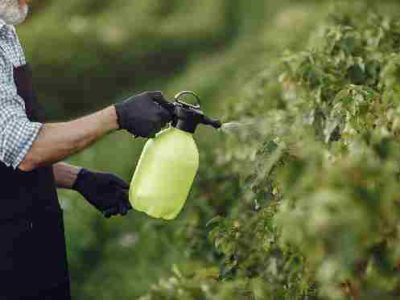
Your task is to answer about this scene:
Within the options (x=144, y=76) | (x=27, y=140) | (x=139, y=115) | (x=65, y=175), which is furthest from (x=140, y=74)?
(x=27, y=140)

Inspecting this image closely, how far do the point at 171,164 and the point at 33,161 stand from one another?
1.38ft

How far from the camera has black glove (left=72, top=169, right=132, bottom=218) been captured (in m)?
3.40

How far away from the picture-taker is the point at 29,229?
3070 mm

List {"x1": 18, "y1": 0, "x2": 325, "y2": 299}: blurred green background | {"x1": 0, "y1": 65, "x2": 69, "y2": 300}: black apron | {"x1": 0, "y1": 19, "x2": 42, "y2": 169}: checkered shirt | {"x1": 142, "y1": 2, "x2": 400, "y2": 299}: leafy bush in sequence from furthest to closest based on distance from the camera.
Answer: {"x1": 18, "y1": 0, "x2": 325, "y2": 299}: blurred green background, {"x1": 0, "y1": 65, "x2": 69, "y2": 300}: black apron, {"x1": 0, "y1": 19, "x2": 42, "y2": 169}: checkered shirt, {"x1": 142, "y1": 2, "x2": 400, "y2": 299}: leafy bush

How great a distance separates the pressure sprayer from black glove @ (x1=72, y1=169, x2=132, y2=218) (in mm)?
354

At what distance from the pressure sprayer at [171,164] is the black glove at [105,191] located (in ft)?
1.16

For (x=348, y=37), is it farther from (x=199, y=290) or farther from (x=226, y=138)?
(x=199, y=290)

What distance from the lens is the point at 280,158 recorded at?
2.52m

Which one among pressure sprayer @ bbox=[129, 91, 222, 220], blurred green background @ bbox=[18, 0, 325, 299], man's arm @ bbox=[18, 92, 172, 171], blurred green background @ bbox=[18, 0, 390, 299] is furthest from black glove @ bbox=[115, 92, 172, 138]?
blurred green background @ bbox=[18, 0, 325, 299]

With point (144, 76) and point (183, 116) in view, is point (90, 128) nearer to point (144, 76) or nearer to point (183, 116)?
point (183, 116)

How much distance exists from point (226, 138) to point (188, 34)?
21.7 feet

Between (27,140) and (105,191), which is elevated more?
(27,140)

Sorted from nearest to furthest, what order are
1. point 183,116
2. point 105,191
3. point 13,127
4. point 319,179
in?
point 319,179, point 13,127, point 183,116, point 105,191

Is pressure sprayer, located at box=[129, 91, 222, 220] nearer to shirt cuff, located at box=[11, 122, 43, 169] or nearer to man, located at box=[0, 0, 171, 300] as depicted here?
man, located at box=[0, 0, 171, 300]
